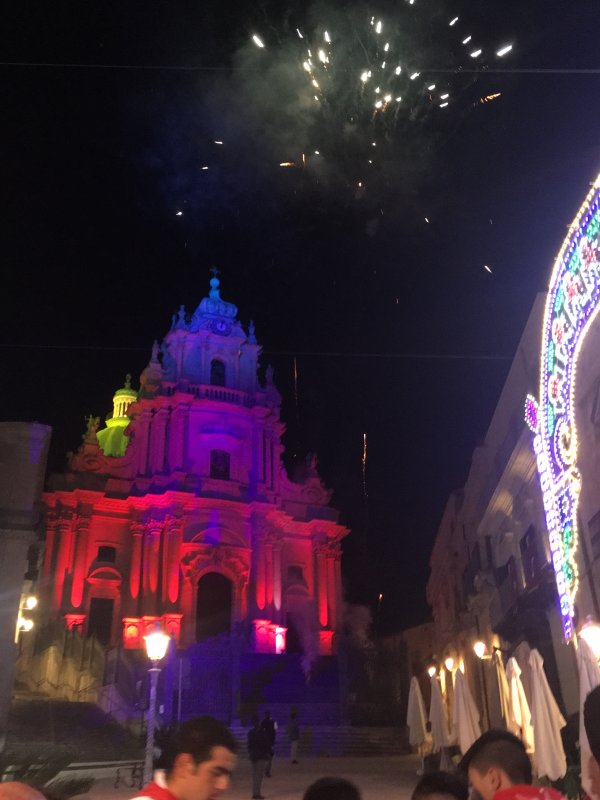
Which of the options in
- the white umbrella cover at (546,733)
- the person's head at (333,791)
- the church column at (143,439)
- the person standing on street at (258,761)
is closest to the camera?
the person's head at (333,791)

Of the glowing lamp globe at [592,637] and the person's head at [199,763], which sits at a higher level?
the glowing lamp globe at [592,637]

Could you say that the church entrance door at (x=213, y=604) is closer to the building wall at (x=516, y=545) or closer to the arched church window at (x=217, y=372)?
the arched church window at (x=217, y=372)

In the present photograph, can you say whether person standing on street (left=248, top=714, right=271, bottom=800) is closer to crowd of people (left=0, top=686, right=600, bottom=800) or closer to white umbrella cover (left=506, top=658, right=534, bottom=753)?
white umbrella cover (left=506, top=658, right=534, bottom=753)

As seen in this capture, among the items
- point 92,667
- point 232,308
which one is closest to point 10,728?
point 92,667

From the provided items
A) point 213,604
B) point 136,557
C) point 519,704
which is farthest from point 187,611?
point 519,704

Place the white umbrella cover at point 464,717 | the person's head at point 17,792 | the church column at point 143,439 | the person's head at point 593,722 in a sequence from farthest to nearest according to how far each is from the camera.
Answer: the church column at point 143,439 → the white umbrella cover at point 464,717 → the person's head at point 17,792 → the person's head at point 593,722

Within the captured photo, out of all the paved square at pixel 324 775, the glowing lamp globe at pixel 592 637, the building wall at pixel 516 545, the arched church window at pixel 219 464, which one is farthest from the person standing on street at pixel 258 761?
the arched church window at pixel 219 464

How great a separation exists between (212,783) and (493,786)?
161cm

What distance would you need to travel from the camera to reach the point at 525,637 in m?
18.0

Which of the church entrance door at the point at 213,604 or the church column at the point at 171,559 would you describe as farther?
the church entrance door at the point at 213,604

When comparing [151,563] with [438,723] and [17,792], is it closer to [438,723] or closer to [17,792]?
[438,723]

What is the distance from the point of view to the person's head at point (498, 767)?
3773mm

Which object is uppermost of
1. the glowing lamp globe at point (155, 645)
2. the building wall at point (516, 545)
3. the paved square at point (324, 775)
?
the building wall at point (516, 545)

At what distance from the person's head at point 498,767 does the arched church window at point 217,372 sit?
42.0m
